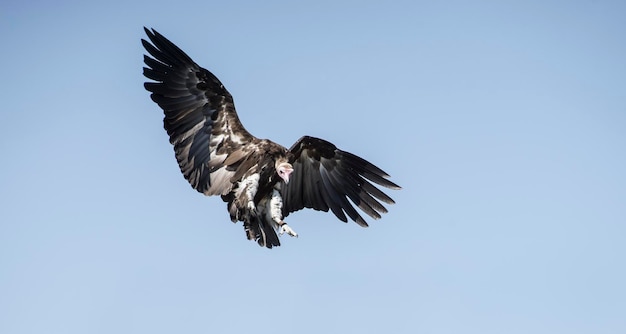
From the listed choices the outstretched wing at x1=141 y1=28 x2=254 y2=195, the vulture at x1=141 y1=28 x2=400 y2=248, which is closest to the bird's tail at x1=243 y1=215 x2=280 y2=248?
the vulture at x1=141 y1=28 x2=400 y2=248

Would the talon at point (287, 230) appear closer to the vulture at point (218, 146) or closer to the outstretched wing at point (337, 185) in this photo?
the vulture at point (218, 146)

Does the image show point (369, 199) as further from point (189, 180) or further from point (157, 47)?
point (157, 47)

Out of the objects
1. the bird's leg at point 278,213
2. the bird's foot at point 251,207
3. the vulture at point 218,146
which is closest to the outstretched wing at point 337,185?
the vulture at point 218,146

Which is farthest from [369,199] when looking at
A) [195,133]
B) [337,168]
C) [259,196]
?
[195,133]

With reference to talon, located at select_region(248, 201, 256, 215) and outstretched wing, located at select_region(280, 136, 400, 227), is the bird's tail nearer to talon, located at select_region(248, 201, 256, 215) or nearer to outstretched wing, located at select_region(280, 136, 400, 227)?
talon, located at select_region(248, 201, 256, 215)

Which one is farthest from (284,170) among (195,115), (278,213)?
(195,115)

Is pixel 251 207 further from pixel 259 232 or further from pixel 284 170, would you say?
pixel 284 170

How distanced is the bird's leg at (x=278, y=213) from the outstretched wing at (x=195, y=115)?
87cm

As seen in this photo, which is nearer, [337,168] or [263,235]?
[263,235]

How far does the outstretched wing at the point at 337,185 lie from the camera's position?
57.3 feet

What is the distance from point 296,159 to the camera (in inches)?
677

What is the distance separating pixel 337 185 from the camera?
1762cm

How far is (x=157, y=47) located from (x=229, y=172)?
2592 millimetres

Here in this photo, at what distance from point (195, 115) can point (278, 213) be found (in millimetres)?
2354
